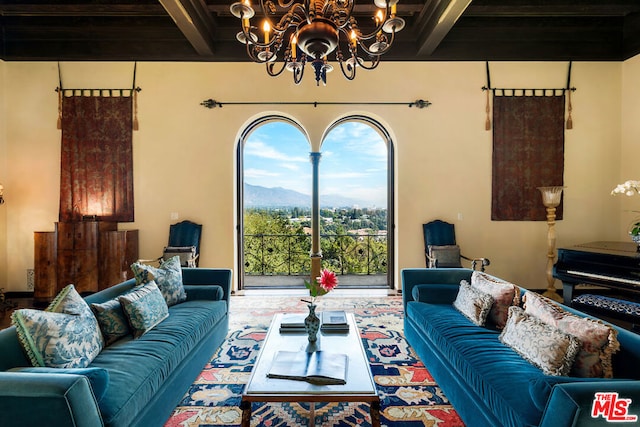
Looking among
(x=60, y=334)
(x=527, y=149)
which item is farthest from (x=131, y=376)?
(x=527, y=149)

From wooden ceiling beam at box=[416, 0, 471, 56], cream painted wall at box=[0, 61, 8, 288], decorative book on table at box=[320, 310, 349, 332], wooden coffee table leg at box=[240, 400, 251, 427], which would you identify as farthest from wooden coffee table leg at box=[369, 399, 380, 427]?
cream painted wall at box=[0, 61, 8, 288]

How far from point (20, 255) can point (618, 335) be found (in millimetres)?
6592

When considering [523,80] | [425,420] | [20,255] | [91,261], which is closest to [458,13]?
[523,80]

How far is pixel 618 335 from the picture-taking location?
1567 mm

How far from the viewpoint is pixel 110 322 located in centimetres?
196

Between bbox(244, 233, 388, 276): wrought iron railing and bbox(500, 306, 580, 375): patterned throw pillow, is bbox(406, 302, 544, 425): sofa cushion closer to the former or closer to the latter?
bbox(500, 306, 580, 375): patterned throw pillow

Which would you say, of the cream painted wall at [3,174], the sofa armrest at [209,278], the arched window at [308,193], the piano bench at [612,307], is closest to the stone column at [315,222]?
the arched window at [308,193]

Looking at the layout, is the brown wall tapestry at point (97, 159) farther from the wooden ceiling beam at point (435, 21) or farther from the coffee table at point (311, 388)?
the wooden ceiling beam at point (435, 21)

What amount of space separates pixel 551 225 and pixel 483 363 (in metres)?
3.51

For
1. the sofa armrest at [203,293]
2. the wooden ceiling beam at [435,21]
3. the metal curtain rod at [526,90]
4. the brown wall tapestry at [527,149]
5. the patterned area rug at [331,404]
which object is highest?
the wooden ceiling beam at [435,21]

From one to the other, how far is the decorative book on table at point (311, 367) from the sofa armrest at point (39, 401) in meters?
0.83

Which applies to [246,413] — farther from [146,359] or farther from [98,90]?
[98,90]

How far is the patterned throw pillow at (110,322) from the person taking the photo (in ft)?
6.36

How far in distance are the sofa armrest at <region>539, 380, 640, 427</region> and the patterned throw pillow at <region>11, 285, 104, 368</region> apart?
2.17m
